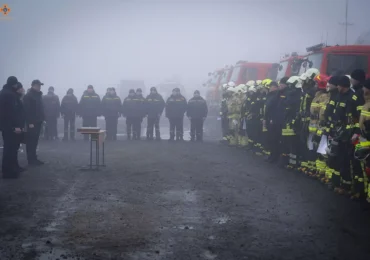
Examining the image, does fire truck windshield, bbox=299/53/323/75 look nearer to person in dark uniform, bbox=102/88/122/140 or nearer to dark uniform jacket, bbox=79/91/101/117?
person in dark uniform, bbox=102/88/122/140

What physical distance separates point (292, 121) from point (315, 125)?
1.08m

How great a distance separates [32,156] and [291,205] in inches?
277

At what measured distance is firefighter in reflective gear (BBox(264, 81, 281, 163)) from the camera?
37.7 ft

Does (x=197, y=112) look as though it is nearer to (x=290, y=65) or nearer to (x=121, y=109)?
(x=121, y=109)

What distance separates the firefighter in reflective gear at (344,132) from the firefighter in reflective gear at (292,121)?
237 cm

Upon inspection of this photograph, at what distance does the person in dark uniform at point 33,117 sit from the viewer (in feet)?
37.1

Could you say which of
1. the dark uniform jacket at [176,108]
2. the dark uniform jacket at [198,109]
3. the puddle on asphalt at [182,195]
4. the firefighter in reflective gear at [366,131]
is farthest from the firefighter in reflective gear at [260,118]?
the firefighter in reflective gear at [366,131]

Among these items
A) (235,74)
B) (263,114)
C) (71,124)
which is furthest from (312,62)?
(71,124)

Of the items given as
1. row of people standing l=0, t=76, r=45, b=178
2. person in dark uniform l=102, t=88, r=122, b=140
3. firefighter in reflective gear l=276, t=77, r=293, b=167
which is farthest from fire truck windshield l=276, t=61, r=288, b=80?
row of people standing l=0, t=76, r=45, b=178

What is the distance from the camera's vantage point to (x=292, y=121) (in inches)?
408

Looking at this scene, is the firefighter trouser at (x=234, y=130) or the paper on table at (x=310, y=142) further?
the firefighter trouser at (x=234, y=130)

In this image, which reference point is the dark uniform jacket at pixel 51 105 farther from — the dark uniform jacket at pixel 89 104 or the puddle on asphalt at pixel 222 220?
the puddle on asphalt at pixel 222 220

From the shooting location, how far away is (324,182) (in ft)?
29.2

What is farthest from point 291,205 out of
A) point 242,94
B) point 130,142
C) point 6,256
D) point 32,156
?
point 130,142
